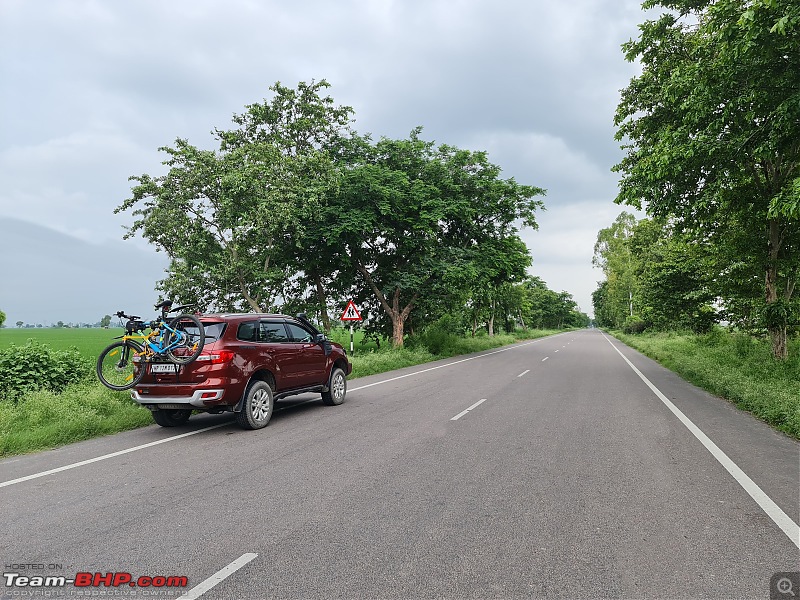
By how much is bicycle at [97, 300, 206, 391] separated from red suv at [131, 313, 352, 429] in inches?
4.7

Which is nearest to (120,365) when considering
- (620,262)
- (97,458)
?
(97,458)

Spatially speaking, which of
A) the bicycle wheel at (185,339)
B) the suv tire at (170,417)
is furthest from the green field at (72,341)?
the suv tire at (170,417)

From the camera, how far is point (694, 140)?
405 inches

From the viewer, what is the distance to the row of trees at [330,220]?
17.6 m

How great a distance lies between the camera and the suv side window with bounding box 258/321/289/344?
8172 mm

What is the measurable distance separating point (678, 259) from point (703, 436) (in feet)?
94.3

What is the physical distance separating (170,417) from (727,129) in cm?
1321

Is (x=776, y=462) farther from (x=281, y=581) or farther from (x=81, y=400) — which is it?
(x=81, y=400)

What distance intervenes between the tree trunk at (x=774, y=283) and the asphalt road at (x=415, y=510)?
7.36 metres

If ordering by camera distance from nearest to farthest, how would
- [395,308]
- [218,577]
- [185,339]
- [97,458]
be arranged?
[218,577]
[97,458]
[185,339]
[395,308]

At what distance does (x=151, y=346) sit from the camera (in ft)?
23.7

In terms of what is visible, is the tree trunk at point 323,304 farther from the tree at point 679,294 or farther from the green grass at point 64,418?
the tree at point 679,294

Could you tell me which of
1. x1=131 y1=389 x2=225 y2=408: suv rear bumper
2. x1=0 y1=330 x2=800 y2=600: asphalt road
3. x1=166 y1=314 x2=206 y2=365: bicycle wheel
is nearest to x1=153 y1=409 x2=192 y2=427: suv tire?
x1=0 y1=330 x2=800 y2=600: asphalt road

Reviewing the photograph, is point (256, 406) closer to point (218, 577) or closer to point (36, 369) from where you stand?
point (218, 577)
